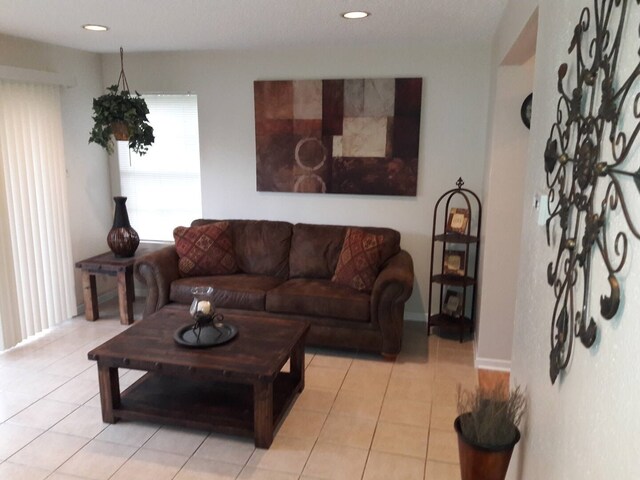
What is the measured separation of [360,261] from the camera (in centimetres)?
388

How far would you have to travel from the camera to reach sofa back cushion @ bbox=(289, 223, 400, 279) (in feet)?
13.8

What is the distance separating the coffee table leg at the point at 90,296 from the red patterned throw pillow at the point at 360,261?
7.02 feet

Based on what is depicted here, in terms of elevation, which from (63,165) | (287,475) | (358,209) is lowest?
(287,475)

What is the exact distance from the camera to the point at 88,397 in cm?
316

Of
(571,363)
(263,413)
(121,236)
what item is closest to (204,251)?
(121,236)

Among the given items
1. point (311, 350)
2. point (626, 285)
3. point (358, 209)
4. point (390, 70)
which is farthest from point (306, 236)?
point (626, 285)

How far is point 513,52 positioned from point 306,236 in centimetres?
220

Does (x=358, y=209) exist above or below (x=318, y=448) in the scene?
above

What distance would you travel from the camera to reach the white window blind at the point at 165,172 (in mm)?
4746

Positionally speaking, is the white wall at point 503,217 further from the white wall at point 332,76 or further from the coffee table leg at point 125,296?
the coffee table leg at point 125,296

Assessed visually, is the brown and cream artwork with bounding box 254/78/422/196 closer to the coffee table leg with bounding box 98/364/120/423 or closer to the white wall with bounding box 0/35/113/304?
the white wall with bounding box 0/35/113/304

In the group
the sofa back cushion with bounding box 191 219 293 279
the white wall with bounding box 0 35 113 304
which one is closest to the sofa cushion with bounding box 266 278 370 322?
the sofa back cushion with bounding box 191 219 293 279

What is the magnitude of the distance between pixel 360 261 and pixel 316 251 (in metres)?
0.51

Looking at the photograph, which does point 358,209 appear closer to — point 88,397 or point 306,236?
point 306,236
